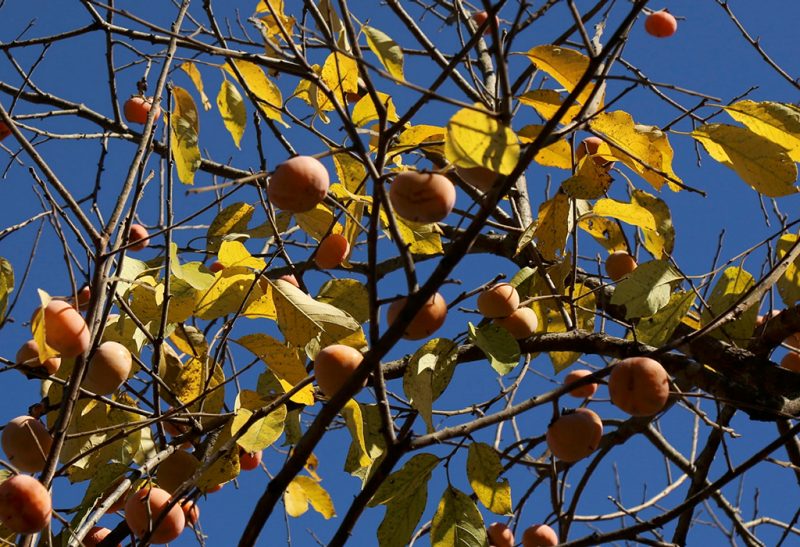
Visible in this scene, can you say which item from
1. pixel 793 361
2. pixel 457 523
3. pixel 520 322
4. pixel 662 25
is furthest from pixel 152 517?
pixel 662 25

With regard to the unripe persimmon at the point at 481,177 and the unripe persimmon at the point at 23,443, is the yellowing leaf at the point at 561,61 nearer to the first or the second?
the unripe persimmon at the point at 481,177

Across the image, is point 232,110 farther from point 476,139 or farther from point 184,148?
point 476,139

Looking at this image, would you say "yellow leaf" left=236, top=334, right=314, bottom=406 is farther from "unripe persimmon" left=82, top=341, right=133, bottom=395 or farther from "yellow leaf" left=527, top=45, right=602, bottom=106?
"yellow leaf" left=527, top=45, right=602, bottom=106

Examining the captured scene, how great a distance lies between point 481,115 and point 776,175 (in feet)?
2.34

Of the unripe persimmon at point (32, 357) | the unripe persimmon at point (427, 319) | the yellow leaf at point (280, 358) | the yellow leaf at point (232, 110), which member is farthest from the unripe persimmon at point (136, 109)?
the unripe persimmon at point (427, 319)

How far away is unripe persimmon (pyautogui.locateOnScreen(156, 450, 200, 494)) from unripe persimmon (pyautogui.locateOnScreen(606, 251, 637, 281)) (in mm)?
1105

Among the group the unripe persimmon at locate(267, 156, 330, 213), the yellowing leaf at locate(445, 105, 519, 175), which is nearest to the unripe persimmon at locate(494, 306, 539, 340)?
the unripe persimmon at locate(267, 156, 330, 213)

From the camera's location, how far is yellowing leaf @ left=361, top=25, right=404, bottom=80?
130cm

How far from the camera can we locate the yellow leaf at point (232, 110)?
1666mm

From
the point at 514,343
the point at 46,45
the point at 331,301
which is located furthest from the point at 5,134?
the point at 514,343

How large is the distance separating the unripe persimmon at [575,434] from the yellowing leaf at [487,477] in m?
0.12

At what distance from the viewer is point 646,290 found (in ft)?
5.24

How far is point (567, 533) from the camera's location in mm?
2193

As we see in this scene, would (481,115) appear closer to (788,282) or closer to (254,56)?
(254,56)
